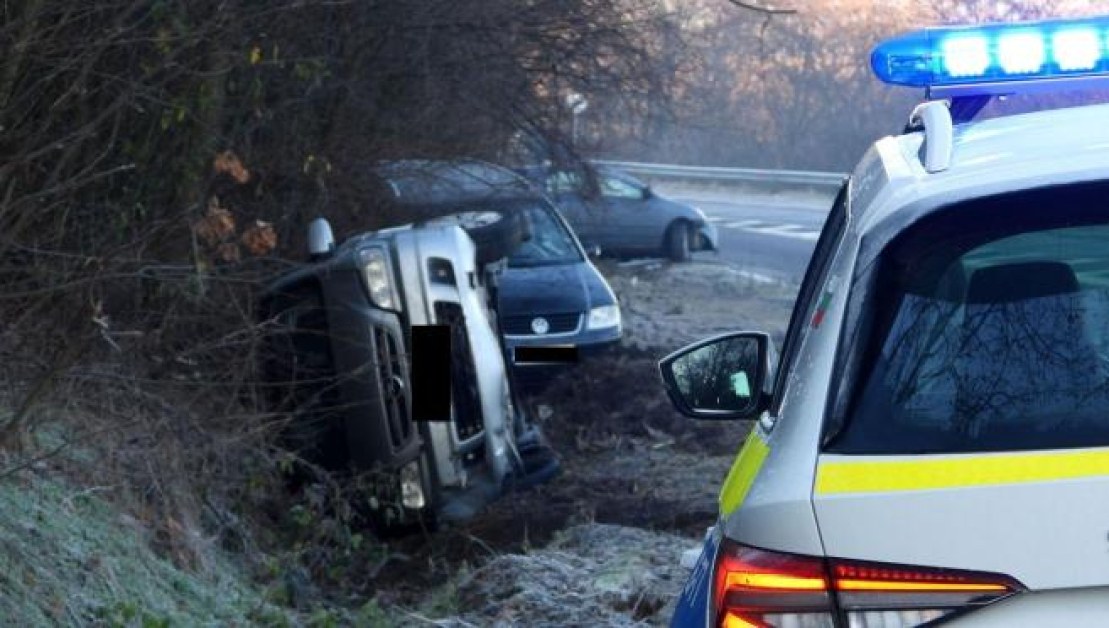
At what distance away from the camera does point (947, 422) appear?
2820 mm

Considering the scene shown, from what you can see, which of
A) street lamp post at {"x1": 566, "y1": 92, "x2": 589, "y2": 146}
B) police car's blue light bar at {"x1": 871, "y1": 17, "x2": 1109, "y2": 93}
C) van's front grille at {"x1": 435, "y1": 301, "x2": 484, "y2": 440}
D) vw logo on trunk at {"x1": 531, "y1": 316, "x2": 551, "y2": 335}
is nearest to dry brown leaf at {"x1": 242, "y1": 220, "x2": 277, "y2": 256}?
van's front grille at {"x1": 435, "y1": 301, "x2": 484, "y2": 440}

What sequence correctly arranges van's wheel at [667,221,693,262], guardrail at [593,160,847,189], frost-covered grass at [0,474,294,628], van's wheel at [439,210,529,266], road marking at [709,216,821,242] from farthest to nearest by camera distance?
guardrail at [593,160,847,189] < road marking at [709,216,821,242] < van's wheel at [667,221,693,262] < van's wheel at [439,210,529,266] < frost-covered grass at [0,474,294,628]

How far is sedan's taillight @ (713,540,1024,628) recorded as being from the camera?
8.72 ft

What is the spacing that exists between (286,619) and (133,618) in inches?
34.2

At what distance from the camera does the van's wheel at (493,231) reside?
1140 cm

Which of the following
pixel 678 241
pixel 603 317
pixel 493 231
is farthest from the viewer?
pixel 678 241

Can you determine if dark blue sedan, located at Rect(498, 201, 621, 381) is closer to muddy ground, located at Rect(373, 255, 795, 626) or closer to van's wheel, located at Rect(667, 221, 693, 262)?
muddy ground, located at Rect(373, 255, 795, 626)

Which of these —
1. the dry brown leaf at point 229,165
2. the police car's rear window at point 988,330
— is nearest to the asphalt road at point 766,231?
the dry brown leaf at point 229,165

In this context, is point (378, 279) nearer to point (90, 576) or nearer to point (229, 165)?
point (229, 165)

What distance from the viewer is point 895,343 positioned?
2.91m

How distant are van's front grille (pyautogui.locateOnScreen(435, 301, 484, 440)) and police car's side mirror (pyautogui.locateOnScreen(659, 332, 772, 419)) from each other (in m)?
5.43

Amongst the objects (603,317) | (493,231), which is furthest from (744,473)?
(603,317)

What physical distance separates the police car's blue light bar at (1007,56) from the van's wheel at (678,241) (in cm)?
2140

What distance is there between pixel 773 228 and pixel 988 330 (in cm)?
2829
